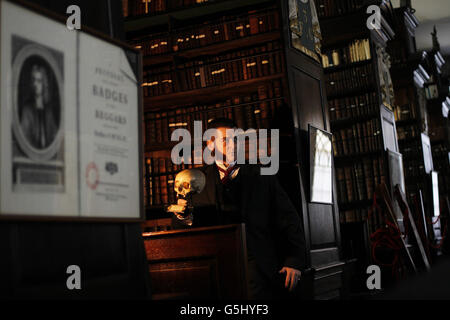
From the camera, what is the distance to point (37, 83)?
4.05 feet

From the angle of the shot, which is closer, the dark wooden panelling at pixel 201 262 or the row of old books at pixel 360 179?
the dark wooden panelling at pixel 201 262

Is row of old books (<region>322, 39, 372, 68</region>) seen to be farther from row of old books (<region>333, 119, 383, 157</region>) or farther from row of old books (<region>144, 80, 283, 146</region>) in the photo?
row of old books (<region>144, 80, 283, 146</region>)

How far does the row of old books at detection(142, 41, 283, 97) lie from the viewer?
4.83 metres

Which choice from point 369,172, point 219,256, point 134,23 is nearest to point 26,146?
point 219,256

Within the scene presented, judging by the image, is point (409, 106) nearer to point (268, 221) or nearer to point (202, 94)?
point (202, 94)

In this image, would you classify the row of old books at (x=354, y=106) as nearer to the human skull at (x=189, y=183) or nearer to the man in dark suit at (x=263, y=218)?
the man in dark suit at (x=263, y=218)

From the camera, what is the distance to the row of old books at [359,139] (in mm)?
6457

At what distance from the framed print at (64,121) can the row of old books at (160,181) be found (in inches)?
149

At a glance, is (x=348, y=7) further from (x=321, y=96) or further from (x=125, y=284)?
(x=125, y=284)

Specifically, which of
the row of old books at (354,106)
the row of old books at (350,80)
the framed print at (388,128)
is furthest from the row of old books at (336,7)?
the framed print at (388,128)

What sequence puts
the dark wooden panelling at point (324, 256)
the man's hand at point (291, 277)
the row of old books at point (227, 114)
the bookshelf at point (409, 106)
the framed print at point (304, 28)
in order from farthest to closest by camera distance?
the bookshelf at point (409, 106)
the row of old books at point (227, 114)
the framed print at point (304, 28)
the dark wooden panelling at point (324, 256)
the man's hand at point (291, 277)

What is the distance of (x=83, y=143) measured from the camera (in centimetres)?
134

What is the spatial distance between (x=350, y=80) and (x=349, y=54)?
0.31 metres

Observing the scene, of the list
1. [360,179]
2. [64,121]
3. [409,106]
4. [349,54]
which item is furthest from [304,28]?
[409,106]
